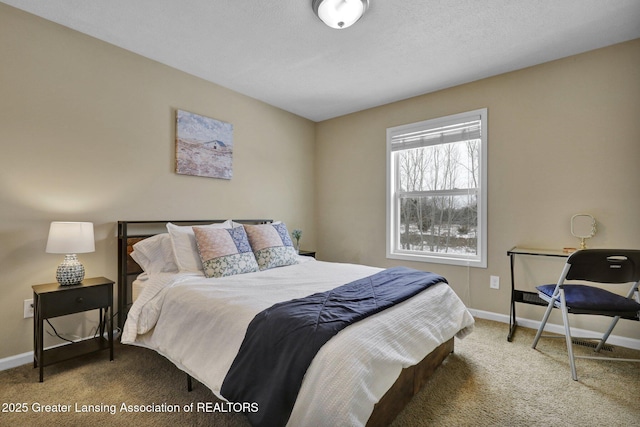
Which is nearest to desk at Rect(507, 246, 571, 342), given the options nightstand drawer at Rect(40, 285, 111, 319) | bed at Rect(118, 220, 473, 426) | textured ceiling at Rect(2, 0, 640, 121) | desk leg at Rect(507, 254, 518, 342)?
desk leg at Rect(507, 254, 518, 342)

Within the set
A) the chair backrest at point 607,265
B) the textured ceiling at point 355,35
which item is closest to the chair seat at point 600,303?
the chair backrest at point 607,265

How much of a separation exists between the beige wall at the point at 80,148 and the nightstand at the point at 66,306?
0.68ft

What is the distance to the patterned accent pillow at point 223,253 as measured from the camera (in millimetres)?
2297

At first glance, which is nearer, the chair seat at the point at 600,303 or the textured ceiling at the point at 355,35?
the chair seat at the point at 600,303

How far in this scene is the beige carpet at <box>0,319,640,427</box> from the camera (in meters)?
1.58

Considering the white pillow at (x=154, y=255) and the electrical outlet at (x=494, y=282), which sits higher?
the white pillow at (x=154, y=255)

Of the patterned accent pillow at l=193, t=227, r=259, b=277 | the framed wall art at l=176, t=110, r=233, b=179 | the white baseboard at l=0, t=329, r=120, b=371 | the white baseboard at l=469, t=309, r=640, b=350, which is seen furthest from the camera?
the framed wall art at l=176, t=110, r=233, b=179

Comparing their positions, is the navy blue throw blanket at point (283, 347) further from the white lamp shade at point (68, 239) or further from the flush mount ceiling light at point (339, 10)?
the flush mount ceiling light at point (339, 10)

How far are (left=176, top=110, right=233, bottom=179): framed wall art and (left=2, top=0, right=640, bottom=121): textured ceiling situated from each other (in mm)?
479

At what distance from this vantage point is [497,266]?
10.0 feet

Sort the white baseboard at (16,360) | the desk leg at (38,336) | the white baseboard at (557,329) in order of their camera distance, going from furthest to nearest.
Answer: the white baseboard at (557,329) → the white baseboard at (16,360) → the desk leg at (38,336)

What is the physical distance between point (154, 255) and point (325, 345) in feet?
5.91

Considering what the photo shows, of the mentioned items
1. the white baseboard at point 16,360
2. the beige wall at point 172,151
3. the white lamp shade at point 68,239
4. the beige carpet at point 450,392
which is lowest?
the beige carpet at point 450,392

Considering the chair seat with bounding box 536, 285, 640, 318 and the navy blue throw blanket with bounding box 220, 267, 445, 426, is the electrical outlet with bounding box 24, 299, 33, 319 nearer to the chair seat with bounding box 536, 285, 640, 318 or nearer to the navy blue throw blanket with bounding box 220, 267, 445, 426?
the navy blue throw blanket with bounding box 220, 267, 445, 426
